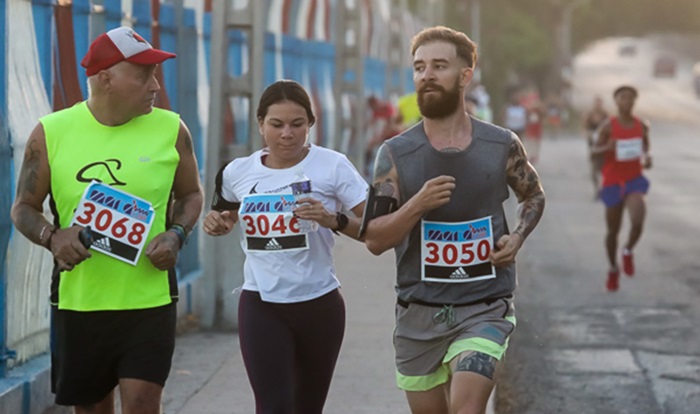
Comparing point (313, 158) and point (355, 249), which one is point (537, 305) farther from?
point (313, 158)

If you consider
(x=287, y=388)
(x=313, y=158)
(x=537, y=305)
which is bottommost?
(x=537, y=305)

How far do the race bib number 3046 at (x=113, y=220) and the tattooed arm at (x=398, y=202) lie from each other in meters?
0.82

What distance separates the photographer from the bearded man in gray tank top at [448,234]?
19.3 ft

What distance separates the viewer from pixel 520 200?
6.30 meters

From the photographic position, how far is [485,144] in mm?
5965

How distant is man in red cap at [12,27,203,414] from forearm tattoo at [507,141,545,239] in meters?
1.27

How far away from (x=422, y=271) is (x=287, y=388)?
68cm

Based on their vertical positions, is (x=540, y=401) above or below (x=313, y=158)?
below

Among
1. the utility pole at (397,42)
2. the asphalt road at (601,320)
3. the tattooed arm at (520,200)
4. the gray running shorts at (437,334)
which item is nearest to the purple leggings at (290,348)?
the gray running shorts at (437,334)

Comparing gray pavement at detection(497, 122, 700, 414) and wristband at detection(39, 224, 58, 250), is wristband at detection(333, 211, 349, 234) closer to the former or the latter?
wristband at detection(39, 224, 58, 250)

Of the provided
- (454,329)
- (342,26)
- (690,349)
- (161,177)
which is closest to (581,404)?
(690,349)

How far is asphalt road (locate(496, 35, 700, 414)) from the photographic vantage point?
30.2 feet

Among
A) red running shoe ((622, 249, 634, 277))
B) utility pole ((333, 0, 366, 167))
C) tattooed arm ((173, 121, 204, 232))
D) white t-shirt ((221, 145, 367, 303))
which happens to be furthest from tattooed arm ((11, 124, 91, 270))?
utility pole ((333, 0, 366, 167))

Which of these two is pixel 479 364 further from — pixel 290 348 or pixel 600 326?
pixel 600 326
